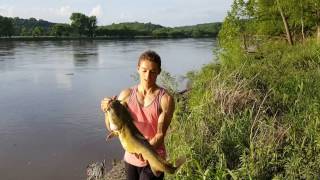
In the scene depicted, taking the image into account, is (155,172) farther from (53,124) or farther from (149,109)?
(53,124)

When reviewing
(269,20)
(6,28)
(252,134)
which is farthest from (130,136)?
(6,28)

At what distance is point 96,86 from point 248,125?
18170mm

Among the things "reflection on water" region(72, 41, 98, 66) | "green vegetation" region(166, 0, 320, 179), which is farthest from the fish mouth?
"reflection on water" region(72, 41, 98, 66)

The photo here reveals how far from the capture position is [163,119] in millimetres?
3900

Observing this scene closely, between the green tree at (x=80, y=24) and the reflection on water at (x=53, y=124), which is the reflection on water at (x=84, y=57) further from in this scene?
the green tree at (x=80, y=24)

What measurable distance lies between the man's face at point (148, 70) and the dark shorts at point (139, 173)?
2.45 ft

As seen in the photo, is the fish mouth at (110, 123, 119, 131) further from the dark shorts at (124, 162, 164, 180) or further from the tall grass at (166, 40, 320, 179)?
the tall grass at (166, 40, 320, 179)

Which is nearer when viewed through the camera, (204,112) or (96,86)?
(204,112)

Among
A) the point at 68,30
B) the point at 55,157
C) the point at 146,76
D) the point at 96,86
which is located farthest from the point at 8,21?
the point at 146,76

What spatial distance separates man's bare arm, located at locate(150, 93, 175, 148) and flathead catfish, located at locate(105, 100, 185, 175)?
0.11 meters

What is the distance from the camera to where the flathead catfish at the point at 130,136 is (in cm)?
368

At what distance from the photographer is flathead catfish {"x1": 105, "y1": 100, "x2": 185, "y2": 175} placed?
3.68 m

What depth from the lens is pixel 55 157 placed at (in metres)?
11.9

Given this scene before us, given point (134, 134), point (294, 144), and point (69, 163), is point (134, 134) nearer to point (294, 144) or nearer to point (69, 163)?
point (294, 144)
